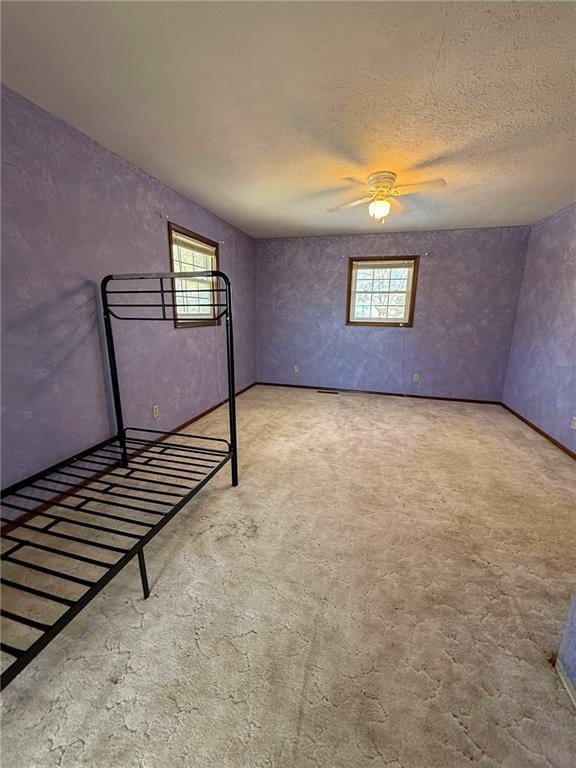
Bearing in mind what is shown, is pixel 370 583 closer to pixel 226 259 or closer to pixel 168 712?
pixel 168 712

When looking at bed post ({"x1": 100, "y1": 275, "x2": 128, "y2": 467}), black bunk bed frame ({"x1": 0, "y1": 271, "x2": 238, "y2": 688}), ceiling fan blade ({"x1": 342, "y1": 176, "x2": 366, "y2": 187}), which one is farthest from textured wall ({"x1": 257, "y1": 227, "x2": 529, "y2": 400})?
bed post ({"x1": 100, "y1": 275, "x2": 128, "y2": 467})

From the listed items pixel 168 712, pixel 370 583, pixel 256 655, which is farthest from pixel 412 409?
pixel 168 712

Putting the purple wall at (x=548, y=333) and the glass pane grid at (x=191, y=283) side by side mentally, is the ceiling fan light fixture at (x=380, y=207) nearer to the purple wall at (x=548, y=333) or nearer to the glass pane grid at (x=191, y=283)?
the glass pane grid at (x=191, y=283)

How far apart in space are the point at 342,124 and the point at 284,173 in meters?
0.73

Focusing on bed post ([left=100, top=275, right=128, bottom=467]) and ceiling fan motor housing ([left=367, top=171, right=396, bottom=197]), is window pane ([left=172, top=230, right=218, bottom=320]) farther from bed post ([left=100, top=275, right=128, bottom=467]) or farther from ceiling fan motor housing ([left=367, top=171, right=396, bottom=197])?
ceiling fan motor housing ([left=367, top=171, right=396, bottom=197])

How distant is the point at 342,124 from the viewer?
68.6 inches

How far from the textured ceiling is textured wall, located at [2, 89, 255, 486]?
210 mm

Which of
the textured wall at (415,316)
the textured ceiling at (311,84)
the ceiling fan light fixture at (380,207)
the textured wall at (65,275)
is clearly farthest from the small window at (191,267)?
the ceiling fan light fixture at (380,207)

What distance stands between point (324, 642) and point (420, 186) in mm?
2977

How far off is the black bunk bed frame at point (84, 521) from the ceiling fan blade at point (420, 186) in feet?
5.82

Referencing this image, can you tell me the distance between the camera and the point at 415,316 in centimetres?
427

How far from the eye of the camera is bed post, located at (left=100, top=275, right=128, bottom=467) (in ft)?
6.72

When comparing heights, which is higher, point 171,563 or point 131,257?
point 131,257

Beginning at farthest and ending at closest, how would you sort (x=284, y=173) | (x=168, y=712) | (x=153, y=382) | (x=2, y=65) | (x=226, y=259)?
(x=226, y=259) < (x=153, y=382) < (x=284, y=173) < (x=2, y=65) < (x=168, y=712)
